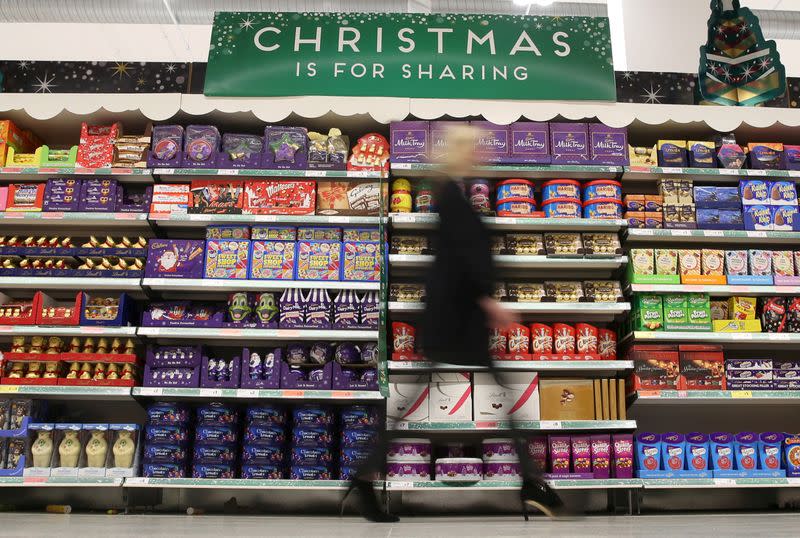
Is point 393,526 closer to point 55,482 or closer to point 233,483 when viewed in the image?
point 233,483

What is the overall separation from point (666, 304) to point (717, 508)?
1435 millimetres

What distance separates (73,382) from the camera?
4.79 metres

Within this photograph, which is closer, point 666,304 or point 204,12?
point 666,304

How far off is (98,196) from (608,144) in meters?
3.49

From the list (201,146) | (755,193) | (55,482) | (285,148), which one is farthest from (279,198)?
(755,193)

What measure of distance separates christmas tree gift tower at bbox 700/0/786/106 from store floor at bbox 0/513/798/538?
280cm

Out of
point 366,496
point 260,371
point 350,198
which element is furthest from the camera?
point 350,198

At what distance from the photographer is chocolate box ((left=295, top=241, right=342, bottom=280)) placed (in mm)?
5016

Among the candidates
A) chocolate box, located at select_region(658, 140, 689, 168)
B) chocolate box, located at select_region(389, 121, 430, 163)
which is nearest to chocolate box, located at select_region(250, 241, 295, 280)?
chocolate box, located at select_region(389, 121, 430, 163)

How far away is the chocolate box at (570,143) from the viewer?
5199 millimetres

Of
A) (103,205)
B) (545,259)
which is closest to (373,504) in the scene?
(545,259)

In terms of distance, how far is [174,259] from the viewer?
5008mm

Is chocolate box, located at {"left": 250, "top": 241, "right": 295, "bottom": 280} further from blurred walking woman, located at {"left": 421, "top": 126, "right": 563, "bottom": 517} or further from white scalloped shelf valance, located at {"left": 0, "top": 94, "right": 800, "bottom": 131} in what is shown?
blurred walking woman, located at {"left": 421, "top": 126, "right": 563, "bottom": 517}

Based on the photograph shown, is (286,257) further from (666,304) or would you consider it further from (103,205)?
(666,304)
